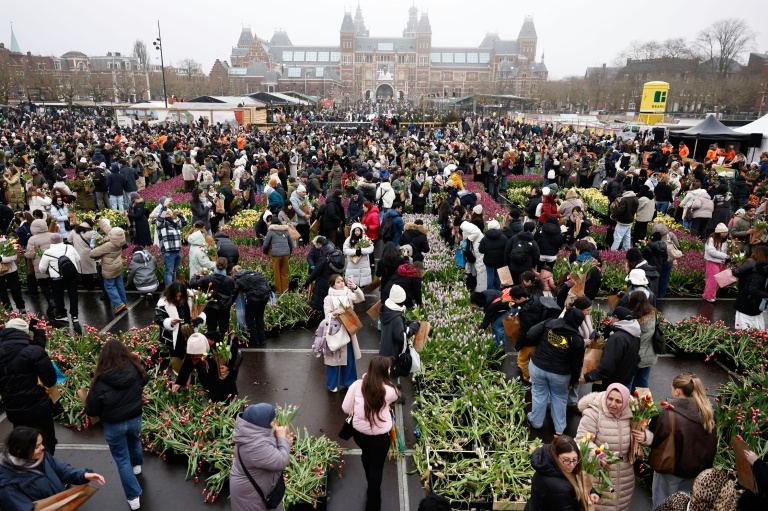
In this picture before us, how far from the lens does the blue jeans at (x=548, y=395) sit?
5105mm

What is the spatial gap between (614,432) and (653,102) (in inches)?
1615

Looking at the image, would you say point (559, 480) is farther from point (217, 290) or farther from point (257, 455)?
point (217, 290)

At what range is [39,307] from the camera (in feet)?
28.7

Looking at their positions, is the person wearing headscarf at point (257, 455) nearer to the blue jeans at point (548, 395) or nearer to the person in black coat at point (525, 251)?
the blue jeans at point (548, 395)

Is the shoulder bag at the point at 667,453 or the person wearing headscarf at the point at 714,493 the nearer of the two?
the person wearing headscarf at the point at 714,493

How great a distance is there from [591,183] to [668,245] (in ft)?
35.4

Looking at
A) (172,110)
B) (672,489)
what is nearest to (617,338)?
(672,489)

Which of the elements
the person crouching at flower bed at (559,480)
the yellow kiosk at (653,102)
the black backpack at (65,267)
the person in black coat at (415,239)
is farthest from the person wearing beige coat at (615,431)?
the yellow kiosk at (653,102)

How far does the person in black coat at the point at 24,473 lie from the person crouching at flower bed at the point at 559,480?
10.4 feet

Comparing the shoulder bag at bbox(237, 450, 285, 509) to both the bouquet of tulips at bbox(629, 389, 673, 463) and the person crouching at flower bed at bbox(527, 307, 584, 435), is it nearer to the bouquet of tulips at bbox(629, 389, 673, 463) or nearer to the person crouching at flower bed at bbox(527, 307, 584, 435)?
the bouquet of tulips at bbox(629, 389, 673, 463)

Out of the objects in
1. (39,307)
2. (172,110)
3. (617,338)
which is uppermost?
(172,110)

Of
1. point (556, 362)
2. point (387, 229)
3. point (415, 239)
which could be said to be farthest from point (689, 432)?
point (387, 229)

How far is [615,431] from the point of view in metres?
3.85

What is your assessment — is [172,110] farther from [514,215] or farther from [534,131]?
[514,215]
